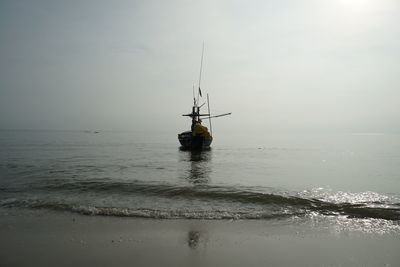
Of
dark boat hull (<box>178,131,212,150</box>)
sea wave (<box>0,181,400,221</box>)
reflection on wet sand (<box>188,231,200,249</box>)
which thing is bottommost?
sea wave (<box>0,181,400,221</box>)

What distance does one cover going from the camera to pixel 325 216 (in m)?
12.1

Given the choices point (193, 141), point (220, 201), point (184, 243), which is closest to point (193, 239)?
point (184, 243)

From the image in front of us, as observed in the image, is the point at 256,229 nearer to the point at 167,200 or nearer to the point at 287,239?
the point at 287,239

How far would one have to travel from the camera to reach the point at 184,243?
8328 mm

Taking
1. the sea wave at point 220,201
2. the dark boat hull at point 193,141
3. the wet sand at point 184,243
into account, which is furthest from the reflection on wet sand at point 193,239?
the dark boat hull at point 193,141

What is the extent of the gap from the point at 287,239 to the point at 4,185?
18.2 meters

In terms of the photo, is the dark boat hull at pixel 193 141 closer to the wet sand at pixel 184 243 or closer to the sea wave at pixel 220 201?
the sea wave at pixel 220 201

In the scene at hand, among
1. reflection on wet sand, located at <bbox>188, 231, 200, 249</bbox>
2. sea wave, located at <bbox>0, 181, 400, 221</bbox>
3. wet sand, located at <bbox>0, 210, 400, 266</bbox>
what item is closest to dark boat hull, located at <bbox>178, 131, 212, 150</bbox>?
sea wave, located at <bbox>0, 181, 400, 221</bbox>

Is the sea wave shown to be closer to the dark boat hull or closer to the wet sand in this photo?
the wet sand

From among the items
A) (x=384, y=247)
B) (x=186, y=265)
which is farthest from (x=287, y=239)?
(x=186, y=265)

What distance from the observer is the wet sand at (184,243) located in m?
7.02

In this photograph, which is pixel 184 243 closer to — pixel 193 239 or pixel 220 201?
pixel 193 239

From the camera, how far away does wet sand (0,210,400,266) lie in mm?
7023

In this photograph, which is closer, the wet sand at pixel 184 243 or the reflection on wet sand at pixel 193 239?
the wet sand at pixel 184 243
